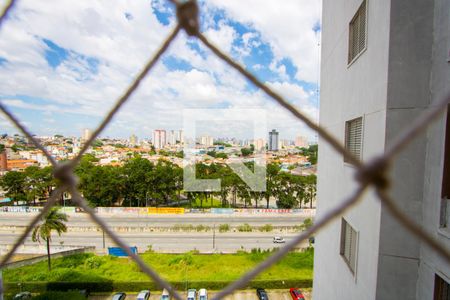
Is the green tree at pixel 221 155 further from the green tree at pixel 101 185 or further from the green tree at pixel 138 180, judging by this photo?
the green tree at pixel 101 185

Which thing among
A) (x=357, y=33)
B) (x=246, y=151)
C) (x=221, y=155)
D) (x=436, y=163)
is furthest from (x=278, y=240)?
(x=436, y=163)

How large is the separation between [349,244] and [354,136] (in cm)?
136

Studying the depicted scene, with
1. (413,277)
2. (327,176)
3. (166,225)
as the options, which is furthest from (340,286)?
(166,225)

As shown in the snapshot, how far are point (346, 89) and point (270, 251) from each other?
1208 centimetres

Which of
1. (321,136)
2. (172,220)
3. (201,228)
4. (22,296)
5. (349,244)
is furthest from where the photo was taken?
(172,220)

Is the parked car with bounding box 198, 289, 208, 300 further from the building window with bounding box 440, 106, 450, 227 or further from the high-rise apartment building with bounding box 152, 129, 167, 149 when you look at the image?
the high-rise apartment building with bounding box 152, 129, 167, 149

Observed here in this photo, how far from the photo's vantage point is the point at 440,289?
1780mm

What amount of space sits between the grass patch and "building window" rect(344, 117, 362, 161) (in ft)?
30.7

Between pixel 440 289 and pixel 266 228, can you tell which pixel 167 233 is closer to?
pixel 266 228

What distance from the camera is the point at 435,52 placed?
6.09ft

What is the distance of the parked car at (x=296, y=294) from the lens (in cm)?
934

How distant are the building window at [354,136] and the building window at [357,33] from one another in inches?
30.1

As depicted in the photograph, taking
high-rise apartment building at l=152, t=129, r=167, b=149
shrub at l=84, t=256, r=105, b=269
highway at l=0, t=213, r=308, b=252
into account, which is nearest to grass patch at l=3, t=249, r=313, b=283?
shrub at l=84, t=256, r=105, b=269

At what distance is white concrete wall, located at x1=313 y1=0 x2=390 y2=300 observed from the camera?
2145 mm
